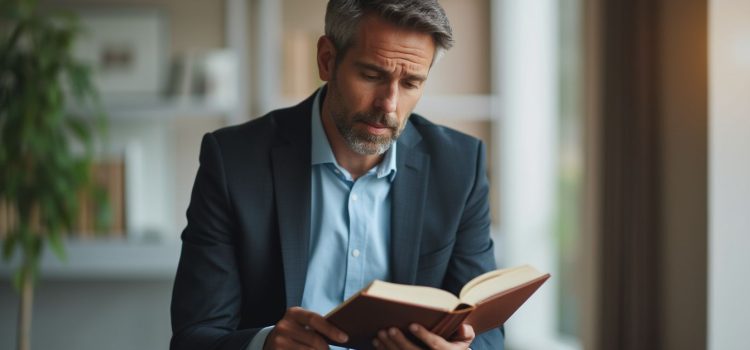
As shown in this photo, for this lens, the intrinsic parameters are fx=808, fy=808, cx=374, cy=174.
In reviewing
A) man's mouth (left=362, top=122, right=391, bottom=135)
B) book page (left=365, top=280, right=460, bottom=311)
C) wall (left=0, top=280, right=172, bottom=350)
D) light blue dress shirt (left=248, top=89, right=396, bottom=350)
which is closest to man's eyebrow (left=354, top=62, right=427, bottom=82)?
man's mouth (left=362, top=122, right=391, bottom=135)

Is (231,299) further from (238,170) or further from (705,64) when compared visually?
(705,64)

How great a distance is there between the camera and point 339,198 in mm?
1711

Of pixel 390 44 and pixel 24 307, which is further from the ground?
pixel 390 44

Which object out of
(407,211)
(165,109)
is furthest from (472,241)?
(165,109)

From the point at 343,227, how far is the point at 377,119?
0.28m

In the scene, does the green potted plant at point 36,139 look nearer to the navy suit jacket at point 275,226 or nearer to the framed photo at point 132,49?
the framed photo at point 132,49

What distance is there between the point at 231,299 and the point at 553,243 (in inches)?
91.6

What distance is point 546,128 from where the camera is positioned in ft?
12.3

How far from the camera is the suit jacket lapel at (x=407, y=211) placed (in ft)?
5.46

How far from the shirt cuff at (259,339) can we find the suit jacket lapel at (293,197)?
139 mm

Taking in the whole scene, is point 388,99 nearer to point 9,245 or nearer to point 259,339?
point 259,339

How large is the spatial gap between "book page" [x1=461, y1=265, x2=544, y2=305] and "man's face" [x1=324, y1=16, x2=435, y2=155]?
1.13 feet

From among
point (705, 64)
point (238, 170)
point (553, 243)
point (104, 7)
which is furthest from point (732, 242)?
point (104, 7)

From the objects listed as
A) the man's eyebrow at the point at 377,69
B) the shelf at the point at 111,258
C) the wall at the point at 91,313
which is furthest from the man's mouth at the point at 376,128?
the wall at the point at 91,313
